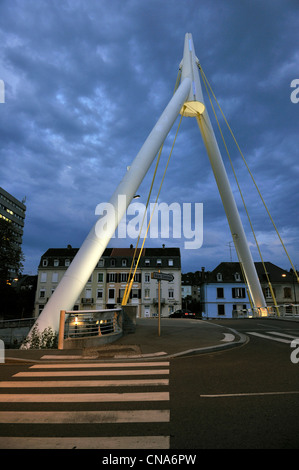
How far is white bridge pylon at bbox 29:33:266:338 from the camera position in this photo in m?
11.5

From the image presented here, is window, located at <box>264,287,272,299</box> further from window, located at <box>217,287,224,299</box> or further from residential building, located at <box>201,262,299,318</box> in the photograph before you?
window, located at <box>217,287,224,299</box>

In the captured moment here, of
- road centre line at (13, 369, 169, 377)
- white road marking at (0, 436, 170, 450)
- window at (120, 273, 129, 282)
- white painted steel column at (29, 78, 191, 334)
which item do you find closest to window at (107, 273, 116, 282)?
window at (120, 273, 129, 282)

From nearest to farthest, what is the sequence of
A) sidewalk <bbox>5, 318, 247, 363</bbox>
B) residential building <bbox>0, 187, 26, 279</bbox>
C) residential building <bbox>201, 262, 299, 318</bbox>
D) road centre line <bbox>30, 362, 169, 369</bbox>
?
road centre line <bbox>30, 362, 169, 369</bbox> < sidewalk <bbox>5, 318, 247, 363</bbox> < residential building <bbox>201, 262, 299, 318</bbox> < residential building <bbox>0, 187, 26, 279</bbox>

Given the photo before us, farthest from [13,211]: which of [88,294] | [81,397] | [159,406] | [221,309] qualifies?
[159,406]

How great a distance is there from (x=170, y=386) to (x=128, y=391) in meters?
0.86

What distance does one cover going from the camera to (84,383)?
6000 mm

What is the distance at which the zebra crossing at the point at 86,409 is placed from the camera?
3.59 m

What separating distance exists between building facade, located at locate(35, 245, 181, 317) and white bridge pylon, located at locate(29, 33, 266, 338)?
28.8 metres

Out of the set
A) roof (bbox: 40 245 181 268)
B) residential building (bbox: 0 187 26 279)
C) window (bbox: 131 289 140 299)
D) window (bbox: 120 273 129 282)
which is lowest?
window (bbox: 131 289 140 299)

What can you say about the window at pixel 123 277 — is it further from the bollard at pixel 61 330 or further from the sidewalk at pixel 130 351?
the bollard at pixel 61 330

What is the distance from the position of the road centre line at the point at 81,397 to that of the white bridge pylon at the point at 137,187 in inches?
221

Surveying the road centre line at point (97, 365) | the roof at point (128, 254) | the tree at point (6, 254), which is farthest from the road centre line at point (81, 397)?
the roof at point (128, 254)

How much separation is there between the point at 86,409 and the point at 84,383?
149cm
